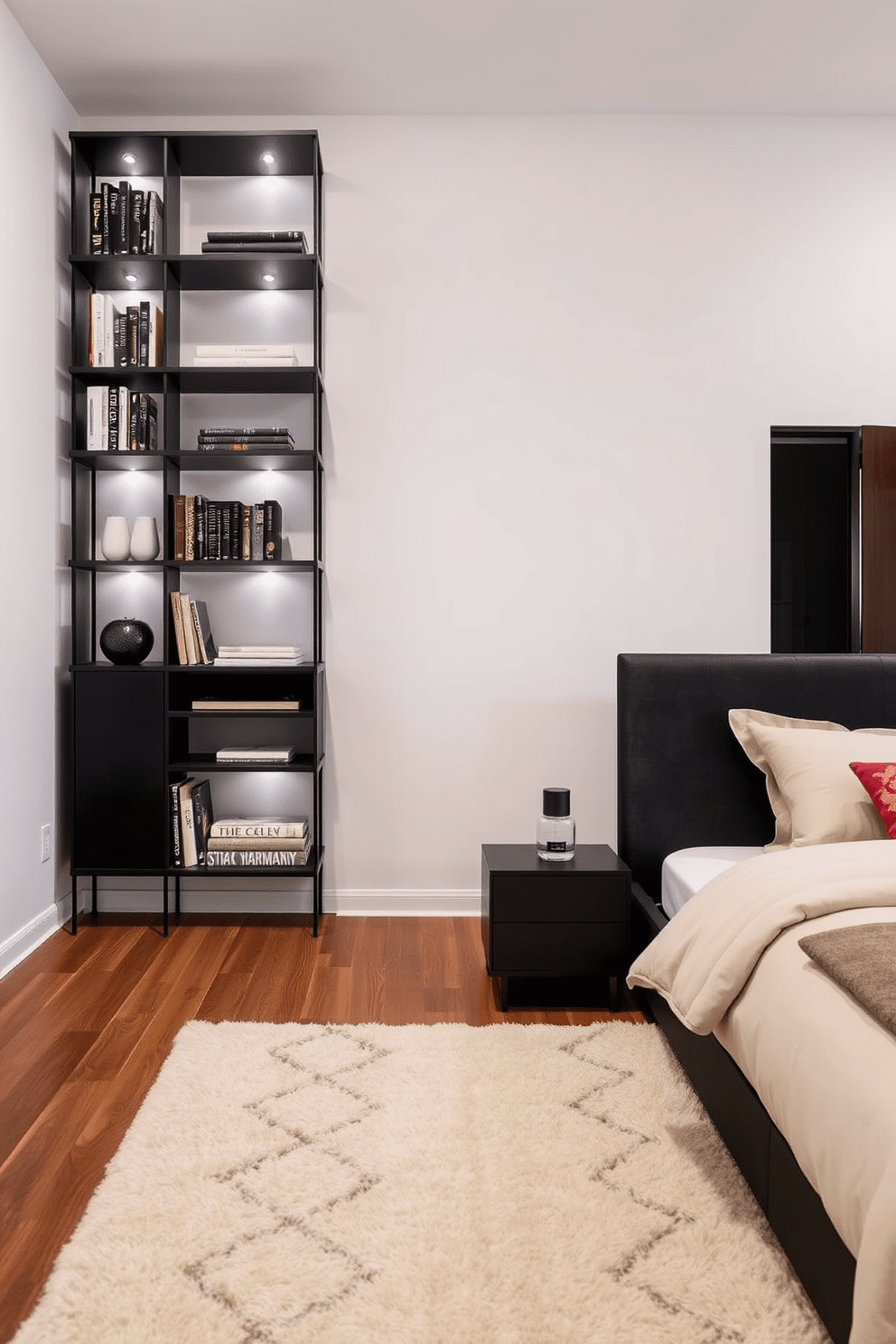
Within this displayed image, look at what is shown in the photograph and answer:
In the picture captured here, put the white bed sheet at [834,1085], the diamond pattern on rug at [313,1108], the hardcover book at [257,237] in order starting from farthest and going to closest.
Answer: the hardcover book at [257,237]
the diamond pattern on rug at [313,1108]
the white bed sheet at [834,1085]

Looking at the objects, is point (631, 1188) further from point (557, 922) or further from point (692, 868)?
point (692, 868)

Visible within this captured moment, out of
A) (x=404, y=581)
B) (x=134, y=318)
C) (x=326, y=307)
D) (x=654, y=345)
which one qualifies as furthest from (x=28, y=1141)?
(x=654, y=345)

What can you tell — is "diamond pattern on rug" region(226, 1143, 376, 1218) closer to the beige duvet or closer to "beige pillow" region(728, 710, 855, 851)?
the beige duvet

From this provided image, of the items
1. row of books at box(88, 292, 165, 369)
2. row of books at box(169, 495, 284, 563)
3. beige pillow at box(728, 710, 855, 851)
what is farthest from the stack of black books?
beige pillow at box(728, 710, 855, 851)

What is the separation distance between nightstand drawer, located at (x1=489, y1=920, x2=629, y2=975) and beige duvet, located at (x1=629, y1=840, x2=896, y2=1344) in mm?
428

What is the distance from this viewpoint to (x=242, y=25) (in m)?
3.03

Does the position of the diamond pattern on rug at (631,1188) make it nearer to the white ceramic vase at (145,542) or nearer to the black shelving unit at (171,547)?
the black shelving unit at (171,547)

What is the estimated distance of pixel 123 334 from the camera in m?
3.38

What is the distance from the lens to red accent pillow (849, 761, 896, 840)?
2.46 m

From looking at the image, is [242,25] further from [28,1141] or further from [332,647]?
[28,1141]

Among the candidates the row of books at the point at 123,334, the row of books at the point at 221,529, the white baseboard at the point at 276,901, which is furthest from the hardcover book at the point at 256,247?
the white baseboard at the point at 276,901

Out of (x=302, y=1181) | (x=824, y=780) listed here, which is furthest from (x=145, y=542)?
(x=824, y=780)

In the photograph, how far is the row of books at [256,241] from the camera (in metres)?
3.33

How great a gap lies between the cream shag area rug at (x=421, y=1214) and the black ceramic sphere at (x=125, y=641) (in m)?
1.54
